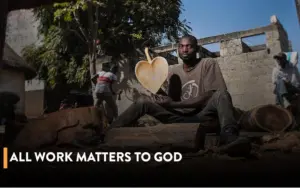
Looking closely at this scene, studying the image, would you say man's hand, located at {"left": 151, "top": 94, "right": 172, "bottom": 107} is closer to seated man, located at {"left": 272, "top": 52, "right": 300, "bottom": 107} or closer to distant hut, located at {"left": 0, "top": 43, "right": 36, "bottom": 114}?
seated man, located at {"left": 272, "top": 52, "right": 300, "bottom": 107}

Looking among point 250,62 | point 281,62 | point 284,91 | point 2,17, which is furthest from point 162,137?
point 250,62

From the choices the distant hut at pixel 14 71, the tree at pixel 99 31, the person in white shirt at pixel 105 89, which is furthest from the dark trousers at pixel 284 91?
the distant hut at pixel 14 71

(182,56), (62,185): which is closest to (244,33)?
(182,56)

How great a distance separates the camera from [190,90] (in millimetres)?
1510

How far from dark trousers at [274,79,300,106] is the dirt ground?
158 centimetres

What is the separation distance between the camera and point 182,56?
1538 mm

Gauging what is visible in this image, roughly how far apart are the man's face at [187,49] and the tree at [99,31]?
3201 millimetres

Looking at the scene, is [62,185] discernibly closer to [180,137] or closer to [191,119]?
[180,137]

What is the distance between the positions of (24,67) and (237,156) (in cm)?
364

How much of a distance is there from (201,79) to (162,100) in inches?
9.1

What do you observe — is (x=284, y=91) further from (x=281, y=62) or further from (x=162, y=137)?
(x=162, y=137)

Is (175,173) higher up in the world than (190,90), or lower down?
lower down

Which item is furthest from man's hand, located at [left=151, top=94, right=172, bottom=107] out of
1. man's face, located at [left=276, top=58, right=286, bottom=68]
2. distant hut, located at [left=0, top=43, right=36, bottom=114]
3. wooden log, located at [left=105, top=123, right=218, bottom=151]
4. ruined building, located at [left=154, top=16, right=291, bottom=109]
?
distant hut, located at [left=0, top=43, right=36, bottom=114]

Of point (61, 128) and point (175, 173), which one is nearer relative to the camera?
point (175, 173)
